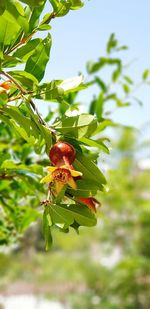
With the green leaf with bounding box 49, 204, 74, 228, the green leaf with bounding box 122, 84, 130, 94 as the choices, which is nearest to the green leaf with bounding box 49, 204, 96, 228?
the green leaf with bounding box 49, 204, 74, 228

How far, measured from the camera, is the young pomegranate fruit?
579 millimetres

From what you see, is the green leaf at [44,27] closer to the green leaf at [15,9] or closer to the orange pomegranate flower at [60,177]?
the green leaf at [15,9]

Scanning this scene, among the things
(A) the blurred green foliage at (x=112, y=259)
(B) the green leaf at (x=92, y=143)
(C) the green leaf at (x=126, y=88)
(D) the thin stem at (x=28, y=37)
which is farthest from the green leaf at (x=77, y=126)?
(A) the blurred green foliage at (x=112, y=259)

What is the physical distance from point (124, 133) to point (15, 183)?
10140 mm

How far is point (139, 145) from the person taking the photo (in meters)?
11.5

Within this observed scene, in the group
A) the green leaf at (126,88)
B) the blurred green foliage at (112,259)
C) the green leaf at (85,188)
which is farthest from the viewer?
the blurred green foliage at (112,259)

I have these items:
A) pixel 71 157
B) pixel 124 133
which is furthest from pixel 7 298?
pixel 71 157

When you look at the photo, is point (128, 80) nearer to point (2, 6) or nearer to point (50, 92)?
point (50, 92)

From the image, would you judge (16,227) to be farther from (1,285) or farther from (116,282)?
(1,285)

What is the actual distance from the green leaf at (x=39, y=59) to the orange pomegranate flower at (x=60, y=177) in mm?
163

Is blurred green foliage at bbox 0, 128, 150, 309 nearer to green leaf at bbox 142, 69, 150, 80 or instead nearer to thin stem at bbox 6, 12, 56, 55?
green leaf at bbox 142, 69, 150, 80

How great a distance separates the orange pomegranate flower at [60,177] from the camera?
0.58 meters

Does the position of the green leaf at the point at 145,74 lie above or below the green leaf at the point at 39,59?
above

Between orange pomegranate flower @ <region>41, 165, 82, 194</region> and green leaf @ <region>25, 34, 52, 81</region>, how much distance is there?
0.54ft
